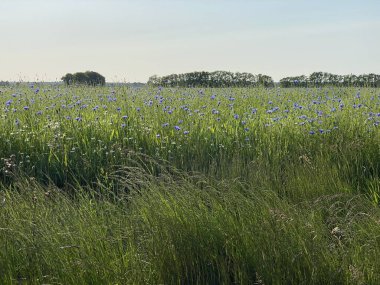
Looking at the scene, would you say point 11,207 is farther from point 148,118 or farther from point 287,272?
point 148,118

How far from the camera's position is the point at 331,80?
43.0 feet

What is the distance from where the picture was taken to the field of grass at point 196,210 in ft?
9.20

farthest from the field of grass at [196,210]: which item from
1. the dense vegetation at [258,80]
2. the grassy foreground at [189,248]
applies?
the dense vegetation at [258,80]

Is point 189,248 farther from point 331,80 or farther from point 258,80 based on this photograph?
point 331,80

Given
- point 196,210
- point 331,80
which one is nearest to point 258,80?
point 331,80

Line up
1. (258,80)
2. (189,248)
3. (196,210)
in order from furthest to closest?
(258,80), (196,210), (189,248)

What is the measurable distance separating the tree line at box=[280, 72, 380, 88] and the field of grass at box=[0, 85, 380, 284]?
21.5 feet

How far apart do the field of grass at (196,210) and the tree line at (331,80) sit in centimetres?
656

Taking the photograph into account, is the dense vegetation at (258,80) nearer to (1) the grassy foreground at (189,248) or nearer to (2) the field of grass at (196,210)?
(2) the field of grass at (196,210)

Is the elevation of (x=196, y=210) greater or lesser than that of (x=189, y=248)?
greater

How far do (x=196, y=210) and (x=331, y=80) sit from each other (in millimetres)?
10689

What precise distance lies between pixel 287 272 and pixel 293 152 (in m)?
2.60

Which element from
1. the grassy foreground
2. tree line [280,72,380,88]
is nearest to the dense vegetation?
tree line [280,72,380,88]

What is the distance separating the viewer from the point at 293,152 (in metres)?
5.20
